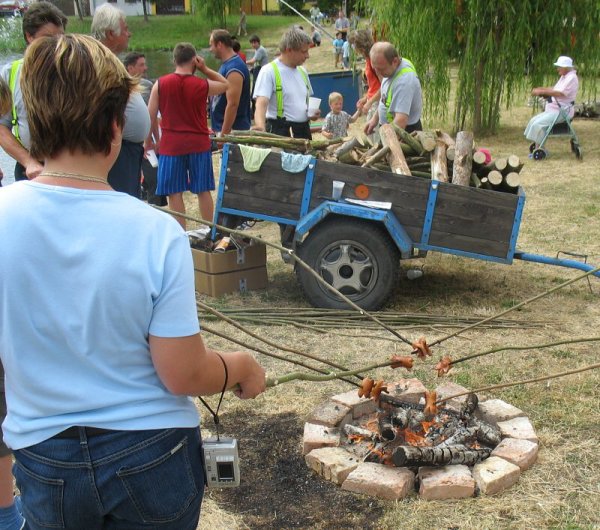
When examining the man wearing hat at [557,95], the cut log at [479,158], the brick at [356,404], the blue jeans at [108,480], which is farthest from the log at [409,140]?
→ the man wearing hat at [557,95]

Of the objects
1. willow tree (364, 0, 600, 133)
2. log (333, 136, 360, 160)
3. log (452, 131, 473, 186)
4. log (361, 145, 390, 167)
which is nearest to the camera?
log (452, 131, 473, 186)

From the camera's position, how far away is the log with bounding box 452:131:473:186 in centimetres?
625

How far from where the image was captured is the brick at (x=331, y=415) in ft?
14.3

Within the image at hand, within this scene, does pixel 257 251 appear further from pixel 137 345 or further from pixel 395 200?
pixel 137 345

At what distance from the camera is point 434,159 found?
6504mm

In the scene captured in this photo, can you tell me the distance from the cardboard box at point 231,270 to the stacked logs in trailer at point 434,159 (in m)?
1.09

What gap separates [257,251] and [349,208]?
1.15 meters

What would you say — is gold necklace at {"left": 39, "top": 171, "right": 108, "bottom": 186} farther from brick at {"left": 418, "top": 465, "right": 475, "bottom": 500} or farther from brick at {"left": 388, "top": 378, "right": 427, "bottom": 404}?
brick at {"left": 388, "top": 378, "right": 427, "bottom": 404}

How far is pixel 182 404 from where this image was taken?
79.1 inches

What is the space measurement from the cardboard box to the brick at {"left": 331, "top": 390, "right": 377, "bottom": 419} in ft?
7.87

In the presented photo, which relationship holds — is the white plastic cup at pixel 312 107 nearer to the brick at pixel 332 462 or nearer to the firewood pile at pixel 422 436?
the firewood pile at pixel 422 436

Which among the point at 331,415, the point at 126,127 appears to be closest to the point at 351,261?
the point at 331,415

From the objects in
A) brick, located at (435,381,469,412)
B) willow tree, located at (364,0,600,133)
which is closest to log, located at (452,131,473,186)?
brick, located at (435,381,469,412)

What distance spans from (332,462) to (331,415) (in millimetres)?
460
